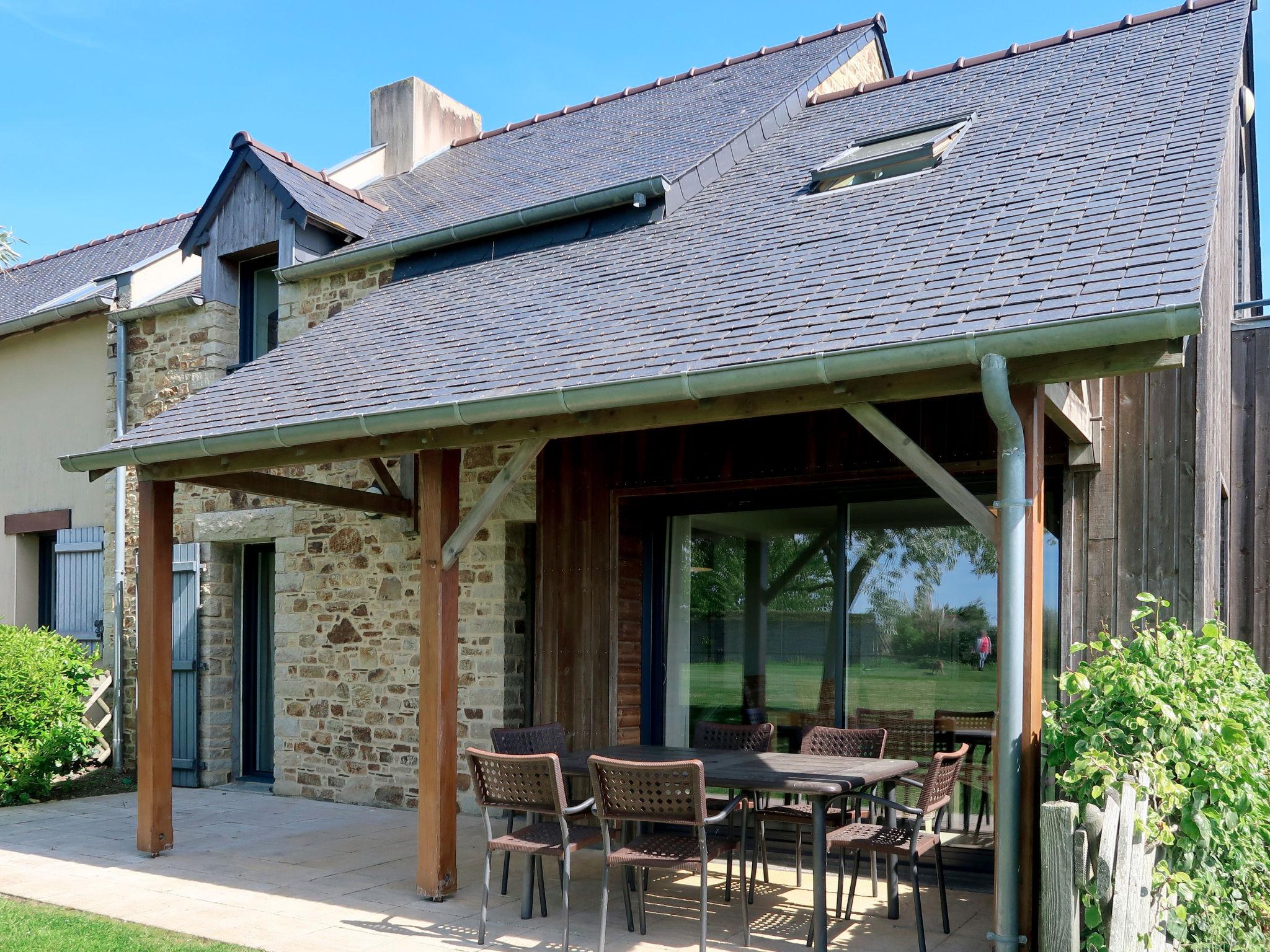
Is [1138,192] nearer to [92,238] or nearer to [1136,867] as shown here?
[1136,867]

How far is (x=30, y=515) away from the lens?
11.5 metres

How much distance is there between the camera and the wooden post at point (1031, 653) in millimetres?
4496

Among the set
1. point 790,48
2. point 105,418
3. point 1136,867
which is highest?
point 790,48

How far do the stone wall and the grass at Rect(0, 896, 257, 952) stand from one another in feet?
10.7

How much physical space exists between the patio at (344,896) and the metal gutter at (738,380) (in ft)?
7.87

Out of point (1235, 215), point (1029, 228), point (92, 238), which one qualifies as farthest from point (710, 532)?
point (92, 238)

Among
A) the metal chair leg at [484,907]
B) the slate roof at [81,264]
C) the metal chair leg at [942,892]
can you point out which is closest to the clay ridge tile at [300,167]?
the slate roof at [81,264]

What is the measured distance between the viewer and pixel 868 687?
6938 millimetres

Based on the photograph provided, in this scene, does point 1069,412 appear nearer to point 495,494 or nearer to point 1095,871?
point 1095,871

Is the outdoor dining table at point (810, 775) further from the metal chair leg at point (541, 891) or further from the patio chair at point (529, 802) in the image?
the patio chair at point (529, 802)

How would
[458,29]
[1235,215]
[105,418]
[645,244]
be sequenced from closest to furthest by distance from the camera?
[645,244]
[1235,215]
[105,418]
[458,29]

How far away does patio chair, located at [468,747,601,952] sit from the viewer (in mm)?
5258

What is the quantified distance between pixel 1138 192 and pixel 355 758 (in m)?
6.92

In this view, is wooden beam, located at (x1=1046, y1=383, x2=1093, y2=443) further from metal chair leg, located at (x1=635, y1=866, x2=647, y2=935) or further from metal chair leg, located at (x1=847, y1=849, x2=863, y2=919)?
metal chair leg, located at (x1=635, y1=866, x2=647, y2=935)
